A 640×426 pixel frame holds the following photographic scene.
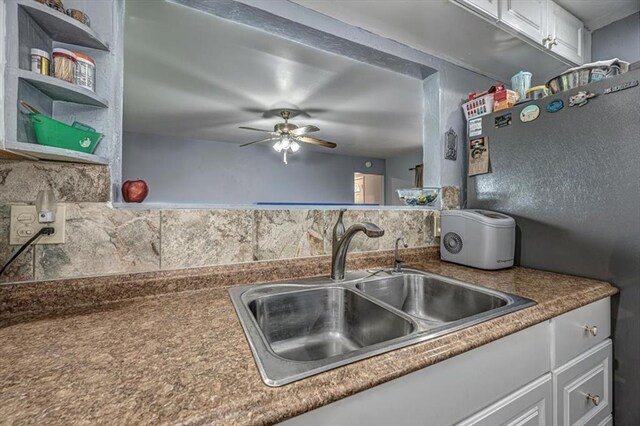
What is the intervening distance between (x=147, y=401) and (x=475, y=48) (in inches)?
72.0

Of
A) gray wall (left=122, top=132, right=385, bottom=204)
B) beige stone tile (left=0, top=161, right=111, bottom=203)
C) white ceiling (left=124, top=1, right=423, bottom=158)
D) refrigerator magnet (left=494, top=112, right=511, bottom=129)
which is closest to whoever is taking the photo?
beige stone tile (left=0, top=161, right=111, bottom=203)

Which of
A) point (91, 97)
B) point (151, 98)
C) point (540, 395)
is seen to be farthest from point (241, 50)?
point (540, 395)

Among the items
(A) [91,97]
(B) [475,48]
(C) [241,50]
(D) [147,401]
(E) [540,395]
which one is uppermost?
(C) [241,50]

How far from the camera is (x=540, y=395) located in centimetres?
73

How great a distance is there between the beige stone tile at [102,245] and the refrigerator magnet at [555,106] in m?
1.56

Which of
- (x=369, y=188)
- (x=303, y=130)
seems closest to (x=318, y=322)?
(x=303, y=130)

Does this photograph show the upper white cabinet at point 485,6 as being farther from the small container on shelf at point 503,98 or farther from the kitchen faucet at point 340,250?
the kitchen faucet at point 340,250

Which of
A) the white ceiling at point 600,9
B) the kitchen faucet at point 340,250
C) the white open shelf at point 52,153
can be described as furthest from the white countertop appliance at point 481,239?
the white open shelf at point 52,153

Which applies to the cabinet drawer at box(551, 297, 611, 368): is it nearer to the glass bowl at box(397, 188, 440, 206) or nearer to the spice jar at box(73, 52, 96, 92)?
the glass bowl at box(397, 188, 440, 206)

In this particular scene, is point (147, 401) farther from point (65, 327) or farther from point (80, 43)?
point (80, 43)

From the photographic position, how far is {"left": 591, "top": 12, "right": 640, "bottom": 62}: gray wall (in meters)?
1.40

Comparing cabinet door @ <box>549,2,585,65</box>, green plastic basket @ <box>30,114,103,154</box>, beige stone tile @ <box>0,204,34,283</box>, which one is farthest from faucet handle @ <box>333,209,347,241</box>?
cabinet door @ <box>549,2,585,65</box>

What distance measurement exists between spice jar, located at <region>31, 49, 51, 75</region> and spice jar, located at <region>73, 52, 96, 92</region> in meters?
0.06

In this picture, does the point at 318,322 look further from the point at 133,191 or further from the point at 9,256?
the point at 9,256
